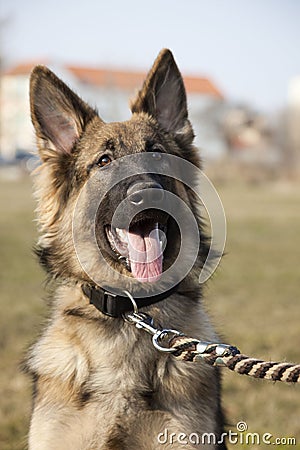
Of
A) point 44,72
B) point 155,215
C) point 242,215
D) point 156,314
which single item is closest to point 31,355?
point 156,314

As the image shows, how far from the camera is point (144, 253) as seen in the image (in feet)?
11.2

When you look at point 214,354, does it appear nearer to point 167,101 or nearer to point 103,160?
point 103,160

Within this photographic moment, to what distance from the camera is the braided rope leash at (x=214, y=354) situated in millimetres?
2783

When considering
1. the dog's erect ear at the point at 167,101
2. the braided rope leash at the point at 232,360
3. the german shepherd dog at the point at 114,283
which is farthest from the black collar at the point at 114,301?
the dog's erect ear at the point at 167,101

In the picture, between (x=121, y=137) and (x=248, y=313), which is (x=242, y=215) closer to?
(x=248, y=313)

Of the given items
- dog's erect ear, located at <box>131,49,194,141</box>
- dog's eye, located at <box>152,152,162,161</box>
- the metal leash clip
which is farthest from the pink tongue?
dog's erect ear, located at <box>131,49,194,141</box>

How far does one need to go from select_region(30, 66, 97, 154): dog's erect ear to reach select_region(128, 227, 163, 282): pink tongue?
2.81 feet

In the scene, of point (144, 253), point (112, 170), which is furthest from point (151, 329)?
point (112, 170)

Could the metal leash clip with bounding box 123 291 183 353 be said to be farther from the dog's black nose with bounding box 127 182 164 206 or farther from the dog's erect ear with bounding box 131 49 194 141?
the dog's erect ear with bounding box 131 49 194 141

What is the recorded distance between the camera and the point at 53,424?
3277 mm

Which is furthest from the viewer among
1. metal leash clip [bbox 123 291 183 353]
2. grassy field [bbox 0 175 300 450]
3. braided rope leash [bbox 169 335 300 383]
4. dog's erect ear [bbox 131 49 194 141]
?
grassy field [bbox 0 175 300 450]

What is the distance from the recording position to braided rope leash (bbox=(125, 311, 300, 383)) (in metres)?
2.78

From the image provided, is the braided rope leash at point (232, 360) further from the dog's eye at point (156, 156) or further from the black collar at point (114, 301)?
A: the dog's eye at point (156, 156)

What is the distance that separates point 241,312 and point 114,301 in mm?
6594
